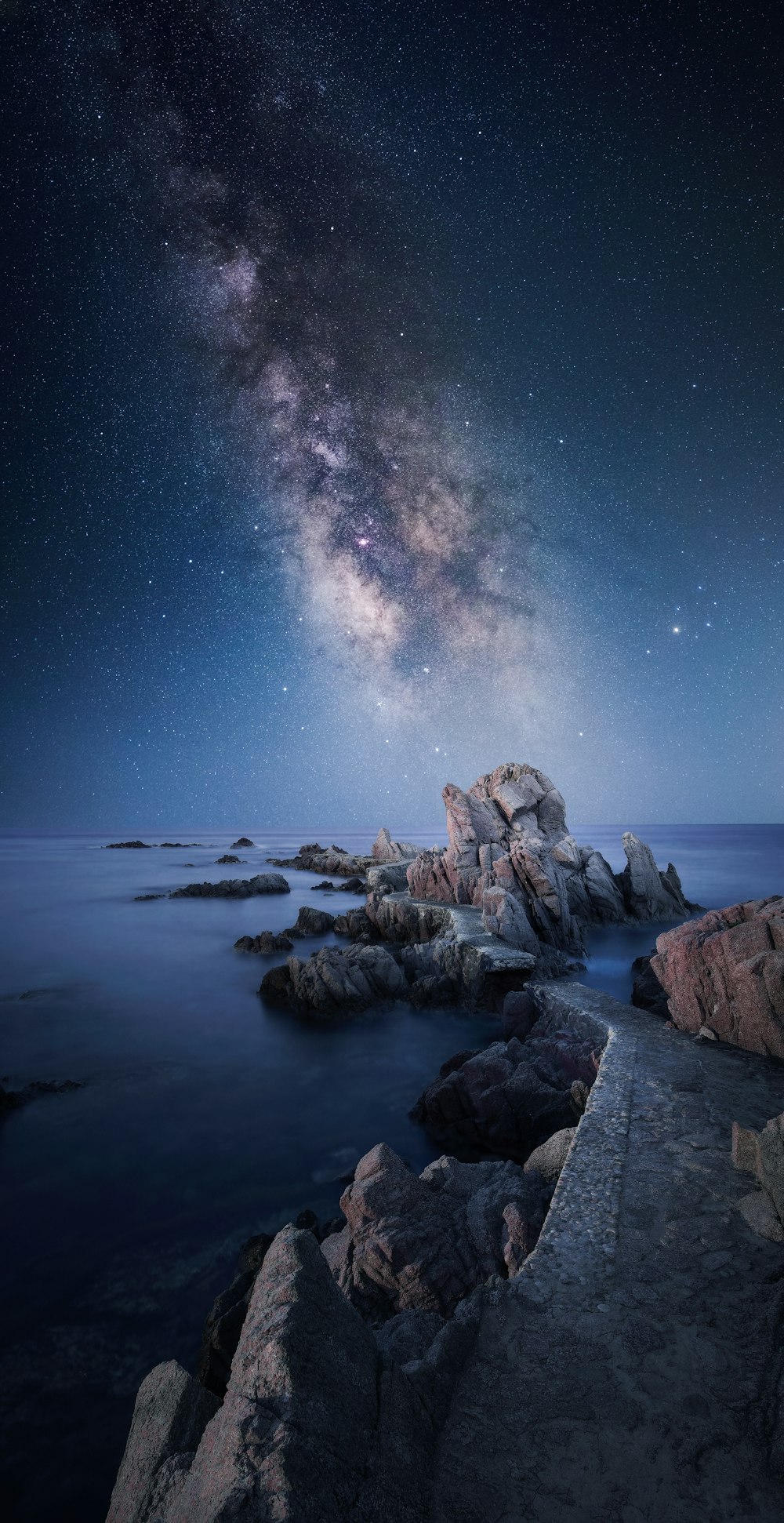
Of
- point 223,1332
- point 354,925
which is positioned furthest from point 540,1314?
point 354,925

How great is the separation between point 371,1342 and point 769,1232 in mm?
4797

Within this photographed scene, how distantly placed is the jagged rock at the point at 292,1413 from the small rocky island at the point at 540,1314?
19 mm

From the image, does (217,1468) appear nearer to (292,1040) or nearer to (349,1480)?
(349,1480)

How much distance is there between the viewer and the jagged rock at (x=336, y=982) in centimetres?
2380

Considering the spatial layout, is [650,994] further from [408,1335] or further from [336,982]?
[408,1335]

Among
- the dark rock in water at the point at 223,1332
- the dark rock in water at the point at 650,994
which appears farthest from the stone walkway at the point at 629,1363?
the dark rock in water at the point at 650,994

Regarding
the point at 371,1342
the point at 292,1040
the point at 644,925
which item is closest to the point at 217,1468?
the point at 371,1342

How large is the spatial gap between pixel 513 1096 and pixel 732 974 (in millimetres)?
5771

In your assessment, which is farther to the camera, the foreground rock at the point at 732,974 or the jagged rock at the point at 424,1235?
the foreground rock at the point at 732,974

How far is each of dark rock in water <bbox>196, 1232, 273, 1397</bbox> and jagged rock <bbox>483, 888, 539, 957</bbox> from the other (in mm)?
18447

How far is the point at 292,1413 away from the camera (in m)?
3.89

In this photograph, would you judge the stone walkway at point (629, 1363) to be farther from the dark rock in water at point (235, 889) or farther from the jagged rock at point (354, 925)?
the dark rock in water at point (235, 889)

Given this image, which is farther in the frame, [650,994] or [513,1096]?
[650,994]

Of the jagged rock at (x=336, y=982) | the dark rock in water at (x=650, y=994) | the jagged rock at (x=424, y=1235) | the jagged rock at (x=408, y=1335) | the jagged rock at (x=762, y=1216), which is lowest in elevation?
the jagged rock at (x=336, y=982)
